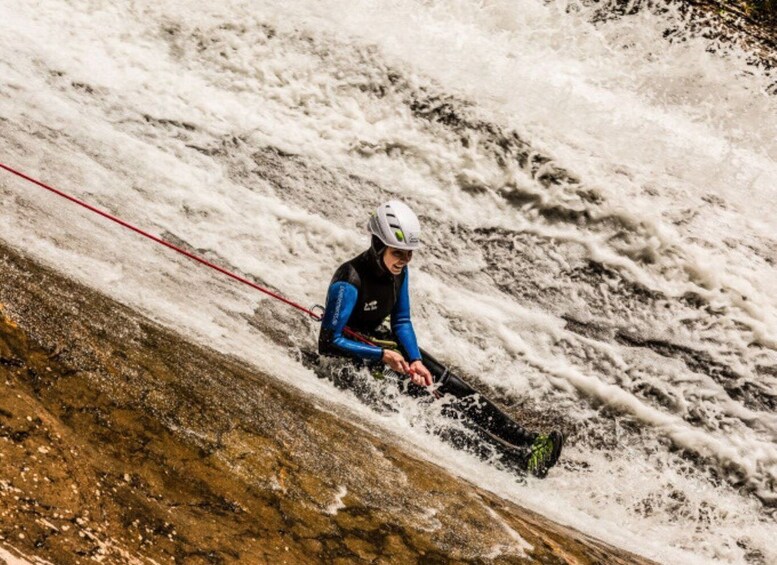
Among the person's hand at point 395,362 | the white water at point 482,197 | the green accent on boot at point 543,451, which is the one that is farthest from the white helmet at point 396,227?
the green accent on boot at point 543,451

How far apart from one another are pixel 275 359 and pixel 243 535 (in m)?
2.66

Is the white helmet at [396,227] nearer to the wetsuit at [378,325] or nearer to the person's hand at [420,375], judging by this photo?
the wetsuit at [378,325]

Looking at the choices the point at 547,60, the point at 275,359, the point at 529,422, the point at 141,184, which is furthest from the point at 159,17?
the point at 529,422

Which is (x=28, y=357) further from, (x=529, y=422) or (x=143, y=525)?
(x=529, y=422)

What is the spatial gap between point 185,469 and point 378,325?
2.74m

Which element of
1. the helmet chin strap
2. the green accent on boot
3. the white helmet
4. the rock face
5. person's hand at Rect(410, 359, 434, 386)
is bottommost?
the green accent on boot

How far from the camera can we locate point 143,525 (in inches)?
110

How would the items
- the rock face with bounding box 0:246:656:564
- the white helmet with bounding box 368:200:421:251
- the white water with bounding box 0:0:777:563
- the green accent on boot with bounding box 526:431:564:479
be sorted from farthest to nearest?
the white water with bounding box 0:0:777:563 < the green accent on boot with bounding box 526:431:564:479 < the white helmet with bounding box 368:200:421:251 < the rock face with bounding box 0:246:656:564

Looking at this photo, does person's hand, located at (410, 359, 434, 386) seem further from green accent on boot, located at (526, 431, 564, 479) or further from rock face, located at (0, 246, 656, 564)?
green accent on boot, located at (526, 431, 564, 479)

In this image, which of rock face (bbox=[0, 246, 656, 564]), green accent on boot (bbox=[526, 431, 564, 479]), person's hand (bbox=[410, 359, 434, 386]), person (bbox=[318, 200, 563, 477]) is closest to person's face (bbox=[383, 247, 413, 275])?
person (bbox=[318, 200, 563, 477])

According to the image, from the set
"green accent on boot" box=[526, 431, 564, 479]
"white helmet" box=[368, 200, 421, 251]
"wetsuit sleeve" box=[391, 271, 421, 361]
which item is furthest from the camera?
"wetsuit sleeve" box=[391, 271, 421, 361]

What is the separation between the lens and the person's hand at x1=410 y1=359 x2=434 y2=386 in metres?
5.20

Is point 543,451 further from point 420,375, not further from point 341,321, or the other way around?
point 341,321

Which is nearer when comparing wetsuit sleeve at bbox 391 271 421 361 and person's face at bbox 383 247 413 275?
person's face at bbox 383 247 413 275
